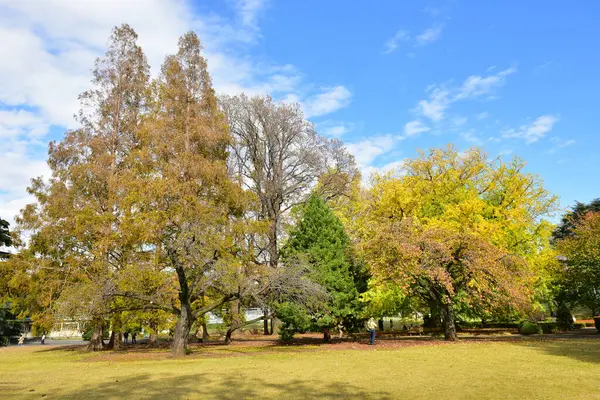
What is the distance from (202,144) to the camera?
22031 millimetres

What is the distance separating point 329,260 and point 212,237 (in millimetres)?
9157

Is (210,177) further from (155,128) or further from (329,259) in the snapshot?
(329,259)

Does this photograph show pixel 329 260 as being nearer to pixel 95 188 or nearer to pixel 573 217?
pixel 95 188

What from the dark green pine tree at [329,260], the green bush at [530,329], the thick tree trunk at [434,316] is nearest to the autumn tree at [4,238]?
the dark green pine tree at [329,260]

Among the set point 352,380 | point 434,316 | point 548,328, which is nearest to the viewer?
point 352,380

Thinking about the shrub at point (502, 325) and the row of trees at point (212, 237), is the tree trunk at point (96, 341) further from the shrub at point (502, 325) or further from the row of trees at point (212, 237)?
the shrub at point (502, 325)

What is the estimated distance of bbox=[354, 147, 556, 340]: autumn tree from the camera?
22406 millimetres

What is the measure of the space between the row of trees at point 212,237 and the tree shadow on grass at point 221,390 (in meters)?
7.92

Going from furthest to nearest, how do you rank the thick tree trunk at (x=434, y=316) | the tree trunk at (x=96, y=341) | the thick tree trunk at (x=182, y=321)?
the thick tree trunk at (x=434, y=316) → the tree trunk at (x=96, y=341) → the thick tree trunk at (x=182, y=321)

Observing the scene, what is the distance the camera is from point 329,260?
25.7 meters

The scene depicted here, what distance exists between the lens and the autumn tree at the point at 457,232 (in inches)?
882

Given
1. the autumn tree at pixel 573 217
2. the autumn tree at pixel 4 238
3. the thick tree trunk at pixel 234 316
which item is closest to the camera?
the thick tree trunk at pixel 234 316

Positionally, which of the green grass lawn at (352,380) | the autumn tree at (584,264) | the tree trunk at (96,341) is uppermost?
the autumn tree at (584,264)

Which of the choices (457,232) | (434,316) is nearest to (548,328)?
(434,316)
